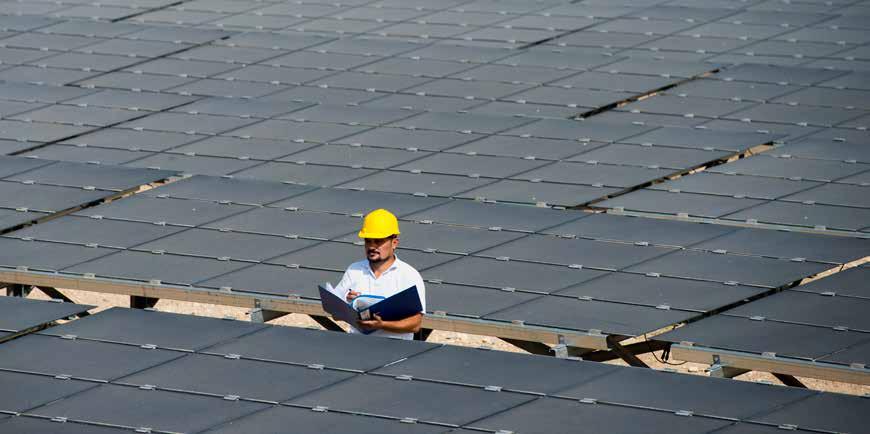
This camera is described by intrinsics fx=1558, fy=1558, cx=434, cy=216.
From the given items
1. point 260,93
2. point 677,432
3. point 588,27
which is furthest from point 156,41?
point 677,432

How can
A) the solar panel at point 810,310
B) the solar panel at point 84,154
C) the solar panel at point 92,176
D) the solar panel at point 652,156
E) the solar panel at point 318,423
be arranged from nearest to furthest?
the solar panel at point 318,423
the solar panel at point 810,310
the solar panel at point 92,176
the solar panel at point 652,156
the solar panel at point 84,154

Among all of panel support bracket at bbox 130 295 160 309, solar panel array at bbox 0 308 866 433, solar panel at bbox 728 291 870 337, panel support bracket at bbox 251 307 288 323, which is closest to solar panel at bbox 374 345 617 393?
solar panel array at bbox 0 308 866 433

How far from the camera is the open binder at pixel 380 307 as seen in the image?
14766 mm

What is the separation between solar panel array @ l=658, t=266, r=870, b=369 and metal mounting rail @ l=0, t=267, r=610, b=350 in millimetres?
996

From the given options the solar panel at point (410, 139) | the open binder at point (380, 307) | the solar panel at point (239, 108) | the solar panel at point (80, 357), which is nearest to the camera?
the solar panel at point (80, 357)

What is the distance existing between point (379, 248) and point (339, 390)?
1.60 meters

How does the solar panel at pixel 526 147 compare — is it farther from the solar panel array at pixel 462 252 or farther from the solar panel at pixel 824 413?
the solar panel at pixel 824 413

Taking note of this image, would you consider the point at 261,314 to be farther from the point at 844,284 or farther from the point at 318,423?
the point at 844,284

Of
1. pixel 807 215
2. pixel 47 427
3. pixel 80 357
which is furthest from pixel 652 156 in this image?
pixel 47 427

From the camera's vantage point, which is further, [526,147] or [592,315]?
[526,147]

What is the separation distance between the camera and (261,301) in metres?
17.1

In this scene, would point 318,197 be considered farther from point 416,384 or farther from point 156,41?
point 156,41

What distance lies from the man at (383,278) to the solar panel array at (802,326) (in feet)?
8.49

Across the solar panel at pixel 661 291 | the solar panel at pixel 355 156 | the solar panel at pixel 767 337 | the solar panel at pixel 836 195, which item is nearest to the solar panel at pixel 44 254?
the solar panel at pixel 355 156
